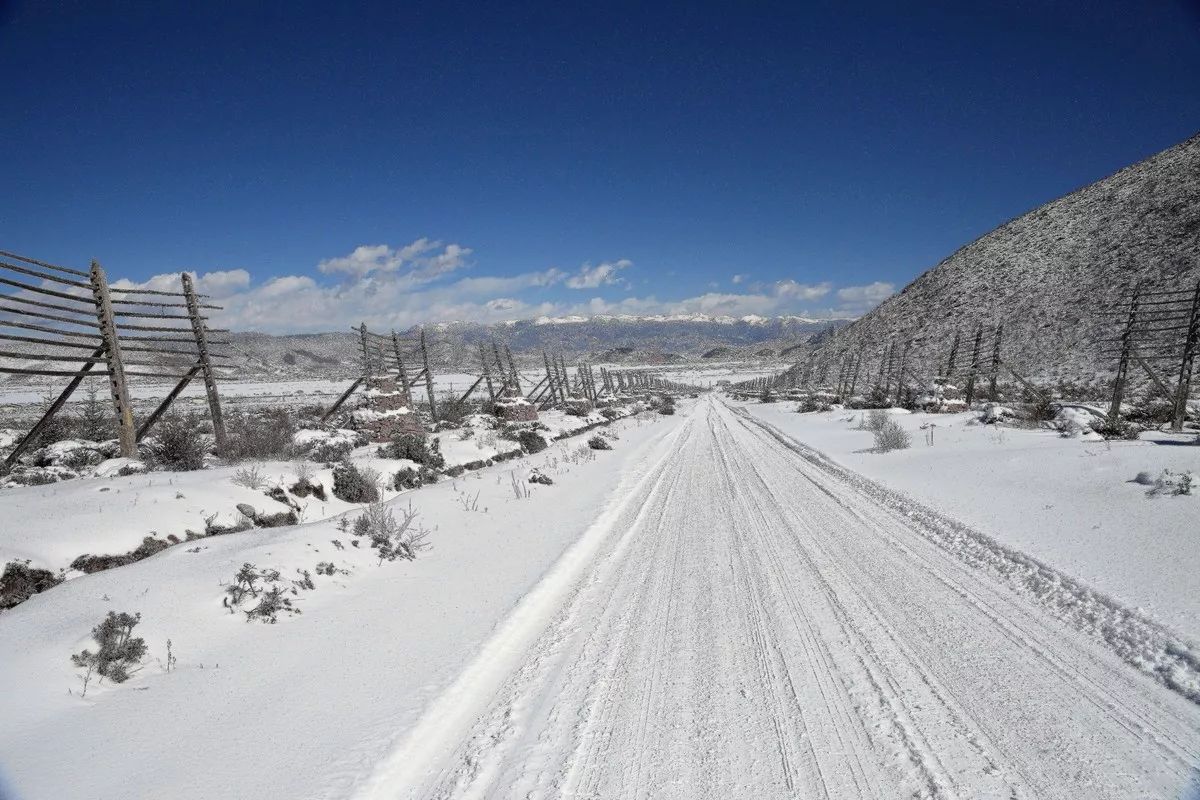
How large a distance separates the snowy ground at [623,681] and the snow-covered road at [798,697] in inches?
0.7

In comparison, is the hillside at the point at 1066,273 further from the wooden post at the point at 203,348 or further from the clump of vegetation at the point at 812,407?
the wooden post at the point at 203,348

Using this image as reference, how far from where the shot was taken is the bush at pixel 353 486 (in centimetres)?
930

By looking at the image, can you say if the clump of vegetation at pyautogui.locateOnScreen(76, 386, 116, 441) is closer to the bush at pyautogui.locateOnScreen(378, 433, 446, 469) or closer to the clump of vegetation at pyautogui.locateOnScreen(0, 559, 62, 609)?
the bush at pyautogui.locateOnScreen(378, 433, 446, 469)

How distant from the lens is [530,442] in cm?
1762

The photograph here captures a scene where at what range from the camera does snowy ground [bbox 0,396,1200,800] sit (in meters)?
2.62

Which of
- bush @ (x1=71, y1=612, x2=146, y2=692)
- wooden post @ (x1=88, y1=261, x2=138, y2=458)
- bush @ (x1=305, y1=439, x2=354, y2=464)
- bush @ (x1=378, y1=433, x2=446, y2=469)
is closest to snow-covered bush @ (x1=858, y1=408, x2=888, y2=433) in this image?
bush @ (x1=378, y1=433, x2=446, y2=469)

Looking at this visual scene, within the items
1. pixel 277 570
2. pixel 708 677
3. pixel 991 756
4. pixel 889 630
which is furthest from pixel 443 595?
pixel 991 756

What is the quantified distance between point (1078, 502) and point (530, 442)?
13631mm

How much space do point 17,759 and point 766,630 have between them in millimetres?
4482

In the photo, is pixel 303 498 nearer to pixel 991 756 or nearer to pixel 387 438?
pixel 387 438

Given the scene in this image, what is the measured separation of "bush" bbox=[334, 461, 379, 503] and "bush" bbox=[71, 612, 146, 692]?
528cm

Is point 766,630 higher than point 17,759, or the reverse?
point 17,759

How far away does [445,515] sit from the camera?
340 inches

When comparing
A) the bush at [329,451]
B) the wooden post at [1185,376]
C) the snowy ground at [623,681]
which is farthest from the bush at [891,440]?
the bush at [329,451]
